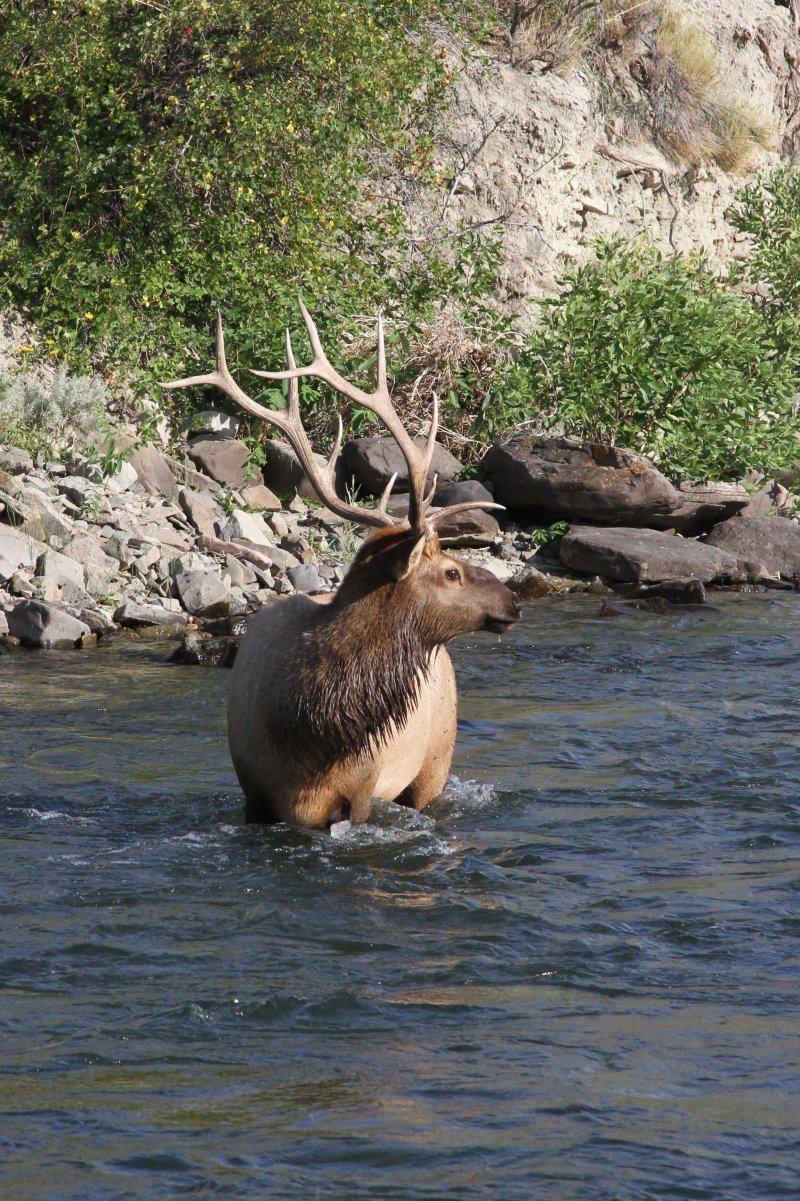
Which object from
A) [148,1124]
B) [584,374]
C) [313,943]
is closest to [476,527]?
[584,374]

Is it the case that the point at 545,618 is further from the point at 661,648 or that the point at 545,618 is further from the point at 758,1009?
the point at 758,1009

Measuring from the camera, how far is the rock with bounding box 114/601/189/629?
11.8 m

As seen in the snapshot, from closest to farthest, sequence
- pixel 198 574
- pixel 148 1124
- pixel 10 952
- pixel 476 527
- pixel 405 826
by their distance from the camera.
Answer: pixel 148 1124
pixel 10 952
pixel 405 826
pixel 198 574
pixel 476 527

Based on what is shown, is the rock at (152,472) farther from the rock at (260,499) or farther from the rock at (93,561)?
the rock at (93,561)

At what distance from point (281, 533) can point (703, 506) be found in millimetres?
4479

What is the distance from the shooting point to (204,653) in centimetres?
1067

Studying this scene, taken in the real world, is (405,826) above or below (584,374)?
below

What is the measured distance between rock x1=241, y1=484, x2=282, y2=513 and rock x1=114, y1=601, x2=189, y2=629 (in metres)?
3.14

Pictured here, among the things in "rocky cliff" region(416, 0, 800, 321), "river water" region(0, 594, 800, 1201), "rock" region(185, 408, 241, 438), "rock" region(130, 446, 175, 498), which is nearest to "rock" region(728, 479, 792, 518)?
"rocky cliff" region(416, 0, 800, 321)

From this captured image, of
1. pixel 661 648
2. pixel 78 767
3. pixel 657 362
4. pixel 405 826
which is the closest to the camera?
pixel 405 826

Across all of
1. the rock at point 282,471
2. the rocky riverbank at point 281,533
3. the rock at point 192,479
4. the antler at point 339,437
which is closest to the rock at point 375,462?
the rocky riverbank at point 281,533

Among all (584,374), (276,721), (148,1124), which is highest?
(584,374)

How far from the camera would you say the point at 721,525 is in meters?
15.8

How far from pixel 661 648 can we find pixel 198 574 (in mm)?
3783
